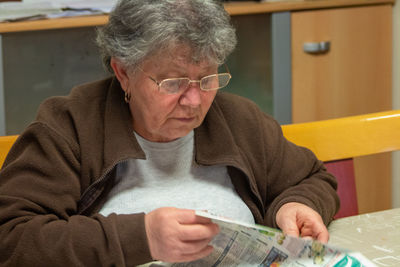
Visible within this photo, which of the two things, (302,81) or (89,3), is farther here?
(302,81)

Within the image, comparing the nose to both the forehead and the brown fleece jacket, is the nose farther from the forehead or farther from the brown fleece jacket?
the brown fleece jacket

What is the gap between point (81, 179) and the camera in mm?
1179

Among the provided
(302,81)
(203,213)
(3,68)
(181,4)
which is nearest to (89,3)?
(3,68)

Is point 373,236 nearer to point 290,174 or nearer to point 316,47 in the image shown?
point 290,174

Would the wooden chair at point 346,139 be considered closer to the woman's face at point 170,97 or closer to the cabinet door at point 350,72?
the woman's face at point 170,97

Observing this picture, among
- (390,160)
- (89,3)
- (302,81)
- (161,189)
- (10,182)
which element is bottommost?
(390,160)

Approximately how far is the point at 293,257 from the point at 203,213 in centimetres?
20

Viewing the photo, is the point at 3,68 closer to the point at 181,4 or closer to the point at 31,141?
the point at 31,141

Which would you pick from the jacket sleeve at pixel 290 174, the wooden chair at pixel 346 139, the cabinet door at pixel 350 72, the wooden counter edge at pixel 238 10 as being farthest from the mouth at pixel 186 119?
the cabinet door at pixel 350 72

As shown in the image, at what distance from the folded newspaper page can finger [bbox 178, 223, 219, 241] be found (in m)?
0.02

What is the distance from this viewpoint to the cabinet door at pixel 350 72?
2385 millimetres

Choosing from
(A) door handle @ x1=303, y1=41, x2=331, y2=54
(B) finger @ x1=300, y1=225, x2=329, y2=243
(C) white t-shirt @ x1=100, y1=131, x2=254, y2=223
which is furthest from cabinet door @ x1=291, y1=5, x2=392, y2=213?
(B) finger @ x1=300, y1=225, x2=329, y2=243

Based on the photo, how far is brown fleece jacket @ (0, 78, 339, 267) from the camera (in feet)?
3.33

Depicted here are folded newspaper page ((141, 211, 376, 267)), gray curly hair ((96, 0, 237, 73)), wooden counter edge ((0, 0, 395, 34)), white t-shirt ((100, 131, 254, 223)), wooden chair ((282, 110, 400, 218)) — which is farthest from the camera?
wooden counter edge ((0, 0, 395, 34))
